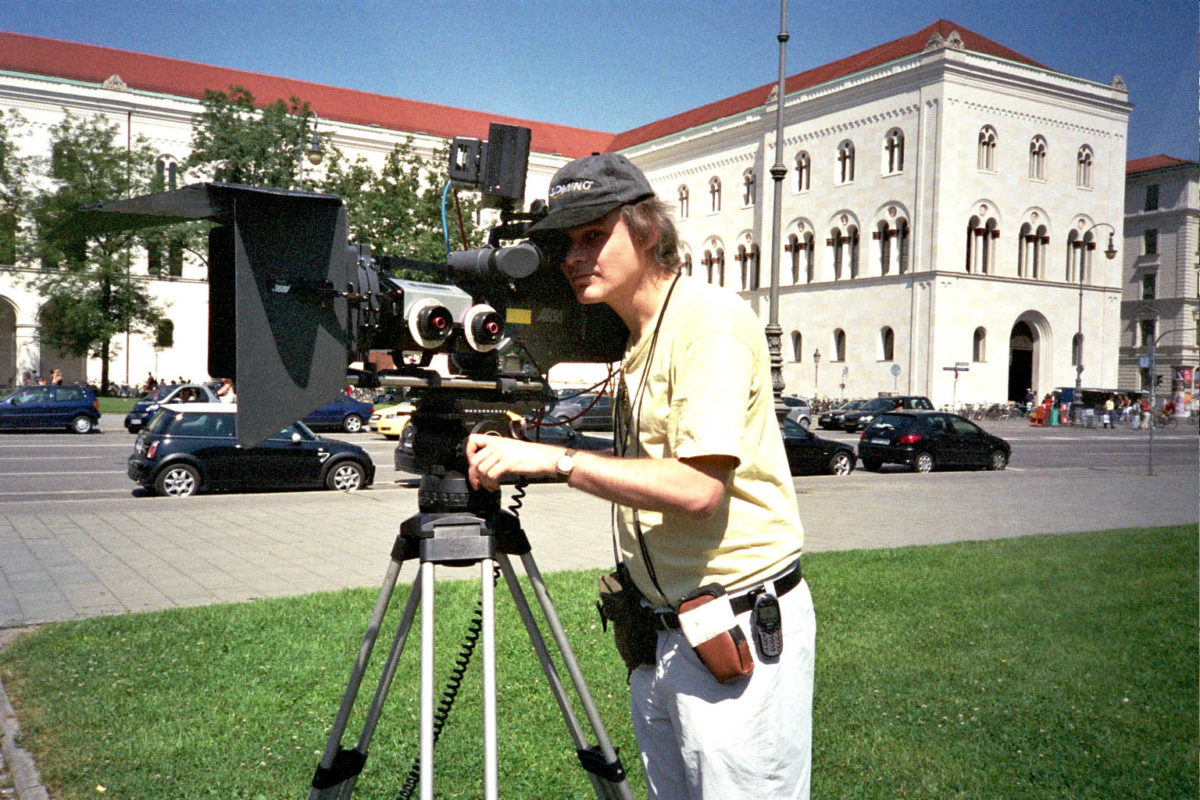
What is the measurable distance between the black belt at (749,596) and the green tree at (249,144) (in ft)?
70.6

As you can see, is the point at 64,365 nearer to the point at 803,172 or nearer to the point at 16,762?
the point at 803,172

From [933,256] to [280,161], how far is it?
31.0 metres

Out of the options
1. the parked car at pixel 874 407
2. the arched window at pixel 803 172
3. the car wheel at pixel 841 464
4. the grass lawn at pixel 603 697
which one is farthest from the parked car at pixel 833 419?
the grass lawn at pixel 603 697

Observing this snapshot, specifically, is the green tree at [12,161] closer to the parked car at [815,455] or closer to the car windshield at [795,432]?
the car windshield at [795,432]

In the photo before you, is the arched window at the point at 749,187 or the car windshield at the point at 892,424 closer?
the car windshield at the point at 892,424

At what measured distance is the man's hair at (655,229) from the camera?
1964 mm

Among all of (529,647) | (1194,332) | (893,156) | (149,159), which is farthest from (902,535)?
(893,156)

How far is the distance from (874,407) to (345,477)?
28040 millimetres

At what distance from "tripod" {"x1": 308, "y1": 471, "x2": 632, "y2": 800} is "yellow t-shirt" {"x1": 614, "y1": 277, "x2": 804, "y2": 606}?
0.40 m

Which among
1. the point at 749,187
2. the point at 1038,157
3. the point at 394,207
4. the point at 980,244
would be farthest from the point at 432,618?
the point at 749,187

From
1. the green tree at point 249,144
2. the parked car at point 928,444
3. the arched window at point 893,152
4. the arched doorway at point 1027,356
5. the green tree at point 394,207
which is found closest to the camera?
Result: the parked car at point 928,444

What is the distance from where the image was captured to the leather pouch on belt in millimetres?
1914

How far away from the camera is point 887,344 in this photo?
48.8m

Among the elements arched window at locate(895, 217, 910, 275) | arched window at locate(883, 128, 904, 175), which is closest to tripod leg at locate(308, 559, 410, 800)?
arched window at locate(883, 128, 904, 175)
